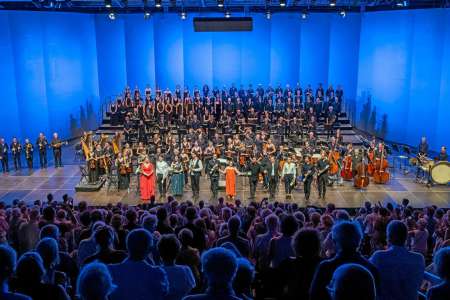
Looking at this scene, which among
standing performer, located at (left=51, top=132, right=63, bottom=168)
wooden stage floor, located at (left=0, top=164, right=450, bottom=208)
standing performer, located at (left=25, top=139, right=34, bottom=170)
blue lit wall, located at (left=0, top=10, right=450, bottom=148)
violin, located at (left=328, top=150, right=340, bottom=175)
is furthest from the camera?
blue lit wall, located at (left=0, top=10, right=450, bottom=148)

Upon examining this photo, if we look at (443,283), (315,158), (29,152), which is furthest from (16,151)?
(443,283)

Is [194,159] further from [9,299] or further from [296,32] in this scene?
[296,32]

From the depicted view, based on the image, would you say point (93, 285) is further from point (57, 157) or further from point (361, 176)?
point (57, 157)

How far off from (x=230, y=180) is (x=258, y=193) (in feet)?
4.27

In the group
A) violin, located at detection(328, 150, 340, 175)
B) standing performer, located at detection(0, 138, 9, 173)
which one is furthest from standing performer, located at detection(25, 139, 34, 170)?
violin, located at detection(328, 150, 340, 175)

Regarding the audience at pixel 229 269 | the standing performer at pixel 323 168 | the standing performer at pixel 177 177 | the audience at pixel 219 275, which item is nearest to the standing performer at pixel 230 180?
the standing performer at pixel 177 177

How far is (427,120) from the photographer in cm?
1973

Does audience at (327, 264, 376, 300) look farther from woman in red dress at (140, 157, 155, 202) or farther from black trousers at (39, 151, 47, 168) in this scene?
black trousers at (39, 151, 47, 168)

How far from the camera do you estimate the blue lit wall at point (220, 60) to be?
19.7 metres

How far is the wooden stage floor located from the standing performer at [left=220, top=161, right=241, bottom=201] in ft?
1.38

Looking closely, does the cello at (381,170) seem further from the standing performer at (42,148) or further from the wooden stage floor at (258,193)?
the standing performer at (42,148)

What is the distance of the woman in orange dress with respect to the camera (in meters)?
13.9

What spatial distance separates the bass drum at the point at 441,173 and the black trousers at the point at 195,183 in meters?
7.12

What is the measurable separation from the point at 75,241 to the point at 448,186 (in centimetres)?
1257
